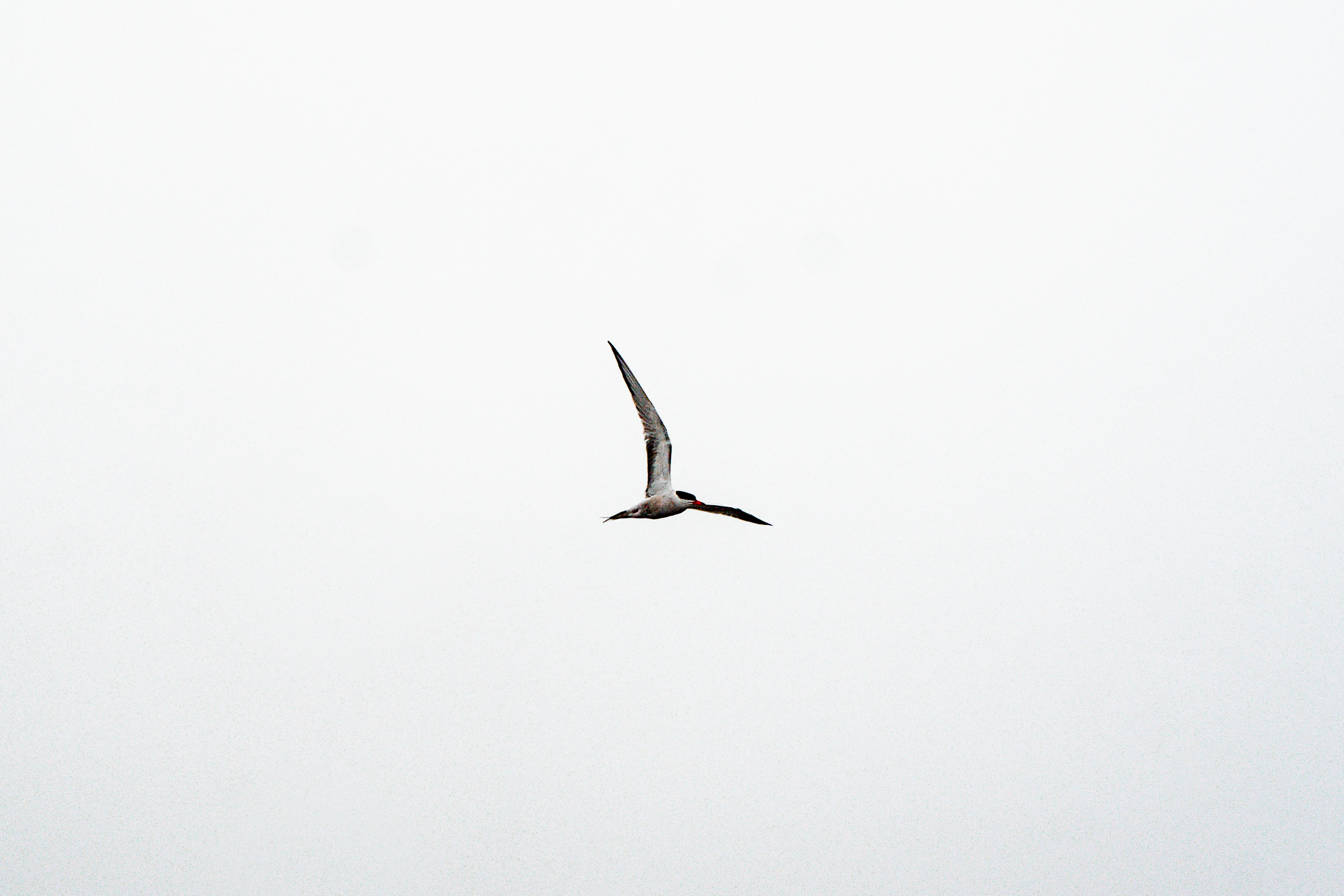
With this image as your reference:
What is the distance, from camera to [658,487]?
18.0m

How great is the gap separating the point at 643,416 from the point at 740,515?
1874 mm

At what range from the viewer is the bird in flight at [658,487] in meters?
17.6

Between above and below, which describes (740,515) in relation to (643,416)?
below

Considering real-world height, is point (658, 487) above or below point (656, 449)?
below

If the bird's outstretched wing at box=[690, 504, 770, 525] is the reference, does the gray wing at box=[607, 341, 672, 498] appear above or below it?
above

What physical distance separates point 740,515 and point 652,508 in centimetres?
123

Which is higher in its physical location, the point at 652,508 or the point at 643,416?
the point at 643,416

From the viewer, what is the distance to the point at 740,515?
1762 cm

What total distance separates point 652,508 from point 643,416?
1289mm

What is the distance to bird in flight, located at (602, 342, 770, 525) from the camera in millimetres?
17641

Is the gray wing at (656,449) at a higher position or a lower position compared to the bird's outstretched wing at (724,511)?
higher

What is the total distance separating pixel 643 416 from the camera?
17672 millimetres
